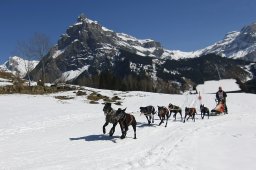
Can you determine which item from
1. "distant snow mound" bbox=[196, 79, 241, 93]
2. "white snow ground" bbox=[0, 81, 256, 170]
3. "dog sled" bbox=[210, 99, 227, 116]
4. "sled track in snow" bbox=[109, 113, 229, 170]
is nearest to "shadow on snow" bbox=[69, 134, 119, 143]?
"white snow ground" bbox=[0, 81, 256, 170]

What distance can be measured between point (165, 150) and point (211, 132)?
21.9 feet

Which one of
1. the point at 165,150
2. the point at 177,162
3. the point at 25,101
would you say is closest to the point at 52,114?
the point at 25,101

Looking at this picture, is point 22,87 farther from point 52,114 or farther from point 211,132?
point 211,132

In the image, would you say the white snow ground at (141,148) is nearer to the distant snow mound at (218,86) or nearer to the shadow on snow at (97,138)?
the shadow on snow at (97,138)

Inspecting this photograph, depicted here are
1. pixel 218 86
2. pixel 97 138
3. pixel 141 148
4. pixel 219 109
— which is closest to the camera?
pixel 141 148

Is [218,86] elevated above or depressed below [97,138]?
above

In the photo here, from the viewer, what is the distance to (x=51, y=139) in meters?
20.2

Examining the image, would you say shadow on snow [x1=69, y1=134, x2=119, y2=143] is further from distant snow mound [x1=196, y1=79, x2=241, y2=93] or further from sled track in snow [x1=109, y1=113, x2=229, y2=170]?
distant snow mound [x1=196, y1=79, x2=241, y2=93]

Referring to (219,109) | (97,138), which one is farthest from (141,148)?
(219,109)

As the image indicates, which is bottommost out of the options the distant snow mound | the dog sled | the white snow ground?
the white snow ground

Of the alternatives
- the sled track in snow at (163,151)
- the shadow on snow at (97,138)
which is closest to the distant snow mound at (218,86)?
the sled track in snow at (163,151)

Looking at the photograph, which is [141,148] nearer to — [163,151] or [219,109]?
[163,151]

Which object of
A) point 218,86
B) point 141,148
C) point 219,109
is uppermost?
point 218,86

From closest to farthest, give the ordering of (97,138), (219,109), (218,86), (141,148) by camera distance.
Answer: (141,148), (97,138), (219,109), (218,86)
